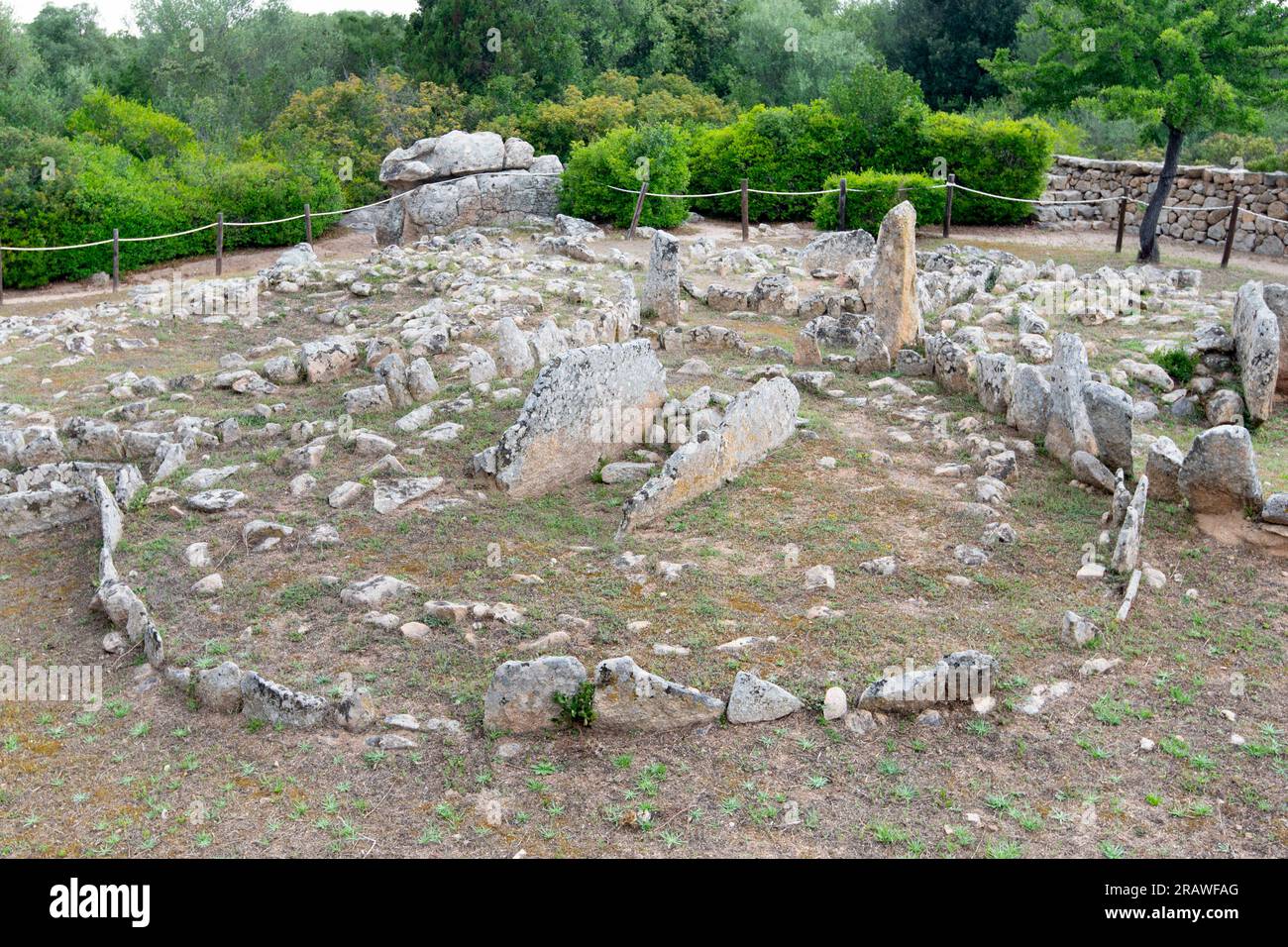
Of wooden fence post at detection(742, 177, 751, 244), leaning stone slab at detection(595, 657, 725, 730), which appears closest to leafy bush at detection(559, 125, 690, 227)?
wooden fence post at detection(742, 177, 751, 244)

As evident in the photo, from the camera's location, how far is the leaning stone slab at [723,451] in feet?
31.0

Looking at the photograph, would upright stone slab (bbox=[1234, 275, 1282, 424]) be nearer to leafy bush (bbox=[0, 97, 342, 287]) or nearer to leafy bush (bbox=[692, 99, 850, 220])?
leafy bush (bbox=[692, 99, 850, 220])

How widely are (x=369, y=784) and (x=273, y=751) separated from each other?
2.24 ft

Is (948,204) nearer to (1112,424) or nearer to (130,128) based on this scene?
(1112,424)

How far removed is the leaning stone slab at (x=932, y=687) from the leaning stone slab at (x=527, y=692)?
1626 millimetres

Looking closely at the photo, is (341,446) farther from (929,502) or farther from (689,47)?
(689,47)

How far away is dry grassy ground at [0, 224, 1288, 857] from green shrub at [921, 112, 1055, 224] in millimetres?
13285

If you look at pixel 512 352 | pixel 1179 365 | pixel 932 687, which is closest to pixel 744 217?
pixel 1179 365

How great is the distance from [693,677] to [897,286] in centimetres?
795

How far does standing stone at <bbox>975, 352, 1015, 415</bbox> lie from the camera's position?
1164 cm

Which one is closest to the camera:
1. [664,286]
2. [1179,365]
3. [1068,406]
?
[1068,406]

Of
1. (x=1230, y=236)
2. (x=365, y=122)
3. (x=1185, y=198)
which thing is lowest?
(x=1230, y=236)

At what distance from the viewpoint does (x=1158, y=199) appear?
64.5 ft

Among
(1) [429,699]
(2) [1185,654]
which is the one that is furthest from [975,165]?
(1) [429,699]
